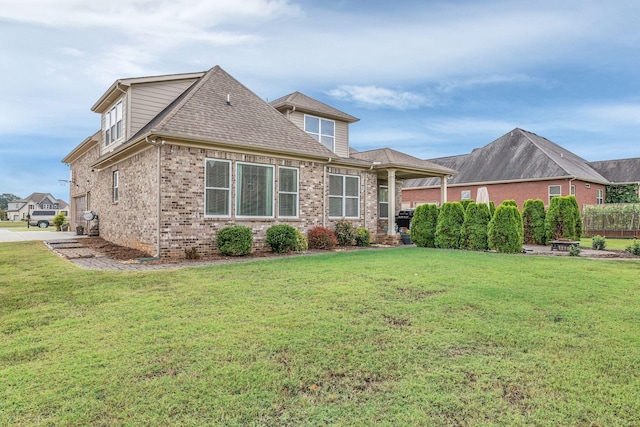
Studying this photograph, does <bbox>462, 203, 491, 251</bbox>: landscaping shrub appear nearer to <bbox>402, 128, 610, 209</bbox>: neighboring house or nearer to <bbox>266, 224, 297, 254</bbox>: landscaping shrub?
<bbox>266, 224, 297, 254</bbox>: landscaping shrub

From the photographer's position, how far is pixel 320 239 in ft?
42.9

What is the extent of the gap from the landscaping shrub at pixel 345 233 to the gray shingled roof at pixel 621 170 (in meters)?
25.4

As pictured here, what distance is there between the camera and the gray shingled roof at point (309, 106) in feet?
51.9

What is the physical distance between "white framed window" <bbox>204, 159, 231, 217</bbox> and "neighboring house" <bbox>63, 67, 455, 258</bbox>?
1.2 inches

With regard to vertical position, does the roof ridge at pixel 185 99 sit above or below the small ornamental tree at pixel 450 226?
above

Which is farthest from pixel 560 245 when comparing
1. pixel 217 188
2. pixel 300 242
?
pixel 217 188

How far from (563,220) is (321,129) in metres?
10.5

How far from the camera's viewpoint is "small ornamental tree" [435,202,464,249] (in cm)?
1293

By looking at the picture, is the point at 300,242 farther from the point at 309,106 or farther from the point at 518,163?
the point at 518,163

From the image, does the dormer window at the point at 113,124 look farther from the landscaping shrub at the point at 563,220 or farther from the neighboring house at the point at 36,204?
the neighboring house at the point at 36,204

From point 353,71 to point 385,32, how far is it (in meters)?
5.33

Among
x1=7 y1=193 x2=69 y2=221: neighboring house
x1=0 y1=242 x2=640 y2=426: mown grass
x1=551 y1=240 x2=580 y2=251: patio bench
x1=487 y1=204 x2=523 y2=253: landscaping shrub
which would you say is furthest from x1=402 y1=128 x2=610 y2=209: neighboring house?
x1=7 y1=193 x2=69 y2=221: neighboring house

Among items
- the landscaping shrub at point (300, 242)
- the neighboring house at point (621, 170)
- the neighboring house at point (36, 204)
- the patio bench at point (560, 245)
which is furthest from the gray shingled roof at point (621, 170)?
the neighboring house at point (36, 204)

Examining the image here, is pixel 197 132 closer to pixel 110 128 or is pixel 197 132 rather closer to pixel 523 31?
pixel 110 128
